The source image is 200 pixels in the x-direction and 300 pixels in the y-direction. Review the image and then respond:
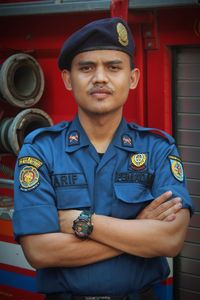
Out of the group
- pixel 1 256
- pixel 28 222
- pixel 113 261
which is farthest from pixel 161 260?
pixel 1 256

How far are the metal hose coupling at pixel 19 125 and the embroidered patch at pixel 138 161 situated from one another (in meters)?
1.29

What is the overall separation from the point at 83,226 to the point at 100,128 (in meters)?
0.44

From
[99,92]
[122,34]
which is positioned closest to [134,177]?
[99,92]

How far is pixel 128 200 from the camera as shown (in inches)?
80.9

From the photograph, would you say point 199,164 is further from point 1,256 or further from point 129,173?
point 1,256

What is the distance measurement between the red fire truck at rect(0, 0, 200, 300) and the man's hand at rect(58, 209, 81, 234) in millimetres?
1032

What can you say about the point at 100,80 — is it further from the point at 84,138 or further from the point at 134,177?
the point at 134,177

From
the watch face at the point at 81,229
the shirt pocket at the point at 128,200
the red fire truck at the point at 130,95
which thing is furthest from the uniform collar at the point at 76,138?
the red fire truck at the point at 130,95

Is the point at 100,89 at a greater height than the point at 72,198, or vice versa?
the point at 100,89

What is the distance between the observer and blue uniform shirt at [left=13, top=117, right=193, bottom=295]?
6.59 ft

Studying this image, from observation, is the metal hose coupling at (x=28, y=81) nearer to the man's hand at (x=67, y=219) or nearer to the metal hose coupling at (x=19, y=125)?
the metal hose coupling at (x=19, y=125)

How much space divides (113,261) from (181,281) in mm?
1123

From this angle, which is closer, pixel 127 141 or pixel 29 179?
pixel 29 179

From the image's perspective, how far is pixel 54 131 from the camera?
2.23m
